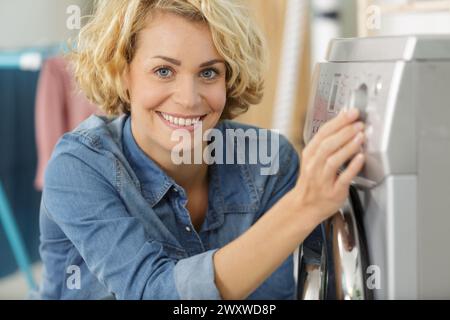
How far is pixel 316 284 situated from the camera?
1085 millimetres

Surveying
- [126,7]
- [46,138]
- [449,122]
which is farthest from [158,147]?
[46,138]

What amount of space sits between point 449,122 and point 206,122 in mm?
404

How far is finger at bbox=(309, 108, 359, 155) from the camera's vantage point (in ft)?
2.63

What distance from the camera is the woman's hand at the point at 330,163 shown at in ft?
2.60

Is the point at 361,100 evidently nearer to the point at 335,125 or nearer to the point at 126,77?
the point at 335,125

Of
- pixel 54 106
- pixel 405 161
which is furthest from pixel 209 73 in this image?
pixel 54 106

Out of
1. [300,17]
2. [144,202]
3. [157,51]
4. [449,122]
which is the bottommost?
[144,202]

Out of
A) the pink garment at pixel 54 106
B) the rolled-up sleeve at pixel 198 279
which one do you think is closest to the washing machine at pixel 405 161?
the rolled-up sleeve at pixel 198 279

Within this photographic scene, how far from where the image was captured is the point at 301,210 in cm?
83

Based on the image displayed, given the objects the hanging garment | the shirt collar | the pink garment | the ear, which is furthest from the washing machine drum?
the hanging garment

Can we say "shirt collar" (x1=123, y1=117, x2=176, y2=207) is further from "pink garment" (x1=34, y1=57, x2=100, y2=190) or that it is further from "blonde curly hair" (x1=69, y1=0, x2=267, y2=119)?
"pink garment" (x1=34, y1=57, x2=100, y2=190)

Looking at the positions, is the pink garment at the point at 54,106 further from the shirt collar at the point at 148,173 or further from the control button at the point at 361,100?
the control button at the point at 361,100
